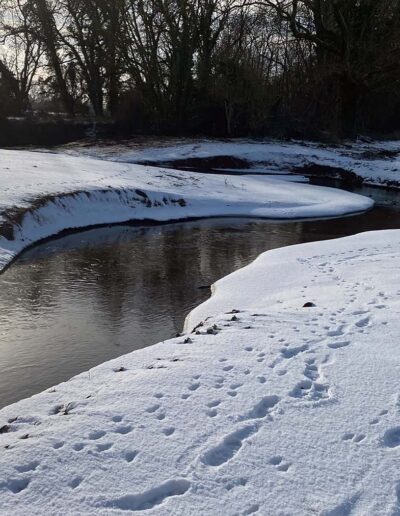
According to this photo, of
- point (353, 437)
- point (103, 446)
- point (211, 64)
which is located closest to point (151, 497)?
point (103, 446)

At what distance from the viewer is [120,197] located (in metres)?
15.5

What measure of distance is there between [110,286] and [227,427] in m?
5.35

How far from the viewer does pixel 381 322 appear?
601 cm

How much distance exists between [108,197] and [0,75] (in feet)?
92.6

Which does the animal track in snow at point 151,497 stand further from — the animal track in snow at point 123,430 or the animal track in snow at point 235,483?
the animal track in snow at point 123,430

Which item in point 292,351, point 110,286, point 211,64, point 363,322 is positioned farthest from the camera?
point 211,64

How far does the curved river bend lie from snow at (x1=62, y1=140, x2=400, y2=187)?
10.7 meters

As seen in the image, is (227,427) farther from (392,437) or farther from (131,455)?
(392,437)

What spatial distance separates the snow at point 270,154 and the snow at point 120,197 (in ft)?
16.5

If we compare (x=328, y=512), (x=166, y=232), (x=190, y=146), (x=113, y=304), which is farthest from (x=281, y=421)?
(x=190, y=146)

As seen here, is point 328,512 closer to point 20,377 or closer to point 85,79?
point 20,377

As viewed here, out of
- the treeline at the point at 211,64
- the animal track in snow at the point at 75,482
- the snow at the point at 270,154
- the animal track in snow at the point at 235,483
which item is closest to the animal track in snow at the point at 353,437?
the animal track in snow at the point at 235,483

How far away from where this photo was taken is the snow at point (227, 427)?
10.6 feet

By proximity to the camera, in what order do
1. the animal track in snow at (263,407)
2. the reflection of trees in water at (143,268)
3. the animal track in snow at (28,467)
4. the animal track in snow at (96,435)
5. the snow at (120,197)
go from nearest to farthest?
the animal track in snow at (28,467) < the animal track in snow at (96,435) < the animal track in snow at (263,407) < the reflection of trees in water at (143,268) < the snow at (120,197)
